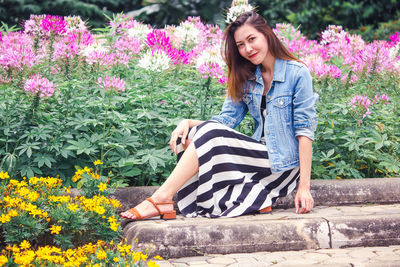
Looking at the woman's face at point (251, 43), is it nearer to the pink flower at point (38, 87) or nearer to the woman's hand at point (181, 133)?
the woman's hand at point (181, 133)

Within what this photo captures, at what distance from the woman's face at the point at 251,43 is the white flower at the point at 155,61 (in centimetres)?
50

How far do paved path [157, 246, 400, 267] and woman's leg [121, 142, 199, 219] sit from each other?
0.47m

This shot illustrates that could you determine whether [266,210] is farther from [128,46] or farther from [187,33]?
[187,33]

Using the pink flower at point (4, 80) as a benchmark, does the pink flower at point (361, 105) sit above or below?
below

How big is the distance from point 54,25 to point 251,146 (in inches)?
70.1

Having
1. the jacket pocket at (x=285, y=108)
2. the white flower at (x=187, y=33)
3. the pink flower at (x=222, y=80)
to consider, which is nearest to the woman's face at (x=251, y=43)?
the jacket pocket at (x=285, y=108)

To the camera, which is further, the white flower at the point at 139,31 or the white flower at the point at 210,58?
the white flower at the point at 139,31

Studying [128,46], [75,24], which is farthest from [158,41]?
[75,24]

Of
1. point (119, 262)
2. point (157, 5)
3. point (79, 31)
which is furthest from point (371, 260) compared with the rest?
point (157, 5)

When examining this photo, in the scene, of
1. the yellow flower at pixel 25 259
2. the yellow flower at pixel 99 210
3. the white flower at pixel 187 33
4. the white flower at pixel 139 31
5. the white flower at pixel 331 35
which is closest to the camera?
the yellow flower at pixel 25 259

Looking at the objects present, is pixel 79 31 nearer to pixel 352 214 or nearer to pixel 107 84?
pixel 107 84

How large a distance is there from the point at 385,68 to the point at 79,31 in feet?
8.09

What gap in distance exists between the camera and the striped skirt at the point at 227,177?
3.07m

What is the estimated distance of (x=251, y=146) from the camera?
10.5 feet
